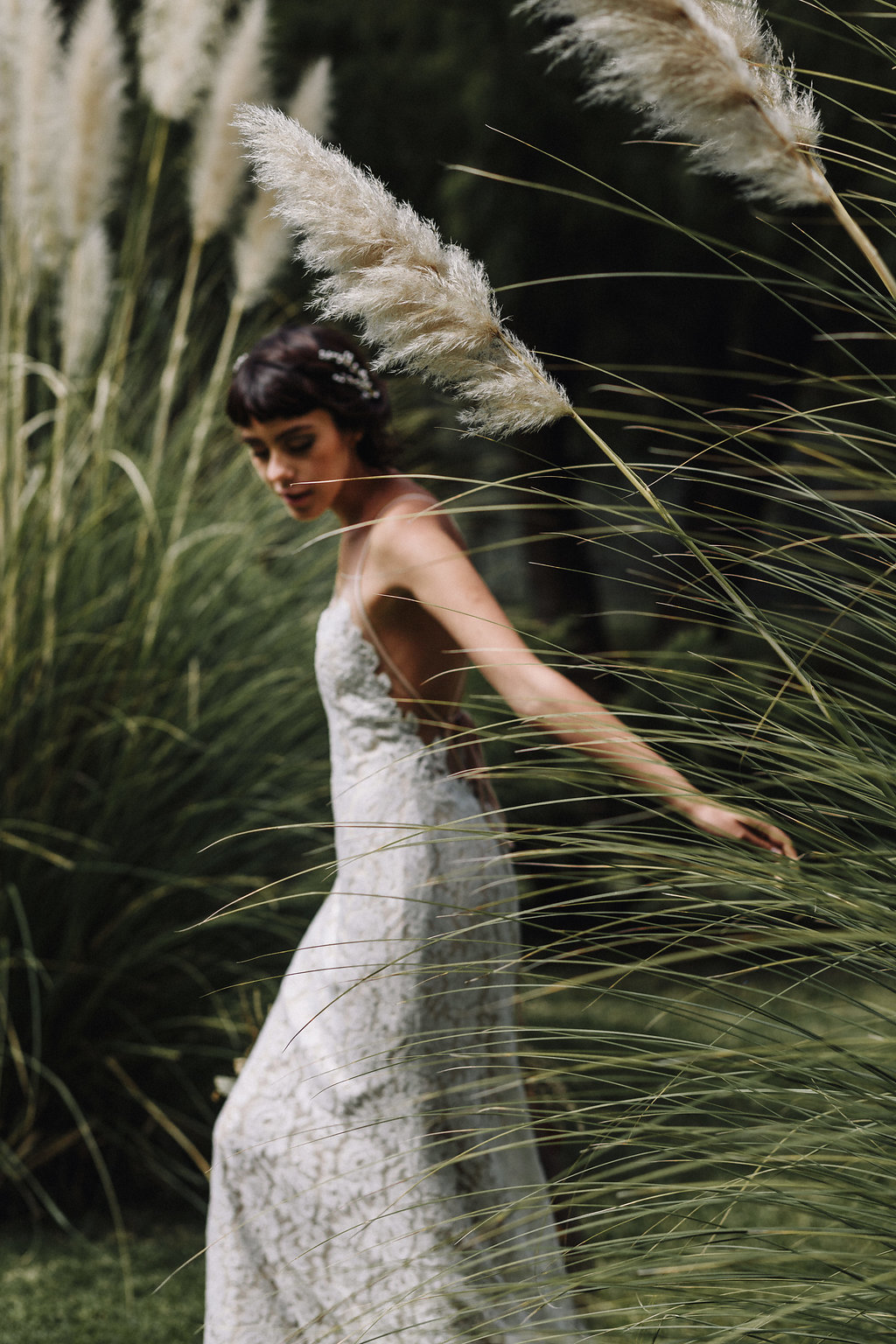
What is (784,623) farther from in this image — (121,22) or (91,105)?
(121,22)

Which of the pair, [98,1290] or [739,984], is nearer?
[739,984]

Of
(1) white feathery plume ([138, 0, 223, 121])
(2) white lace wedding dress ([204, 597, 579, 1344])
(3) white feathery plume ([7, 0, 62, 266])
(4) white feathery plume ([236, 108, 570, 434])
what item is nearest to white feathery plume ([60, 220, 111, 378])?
(3) white feathery plume ([7, 0, 62, 266])

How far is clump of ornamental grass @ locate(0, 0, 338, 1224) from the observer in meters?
3.32

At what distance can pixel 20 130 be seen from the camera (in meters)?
3.43

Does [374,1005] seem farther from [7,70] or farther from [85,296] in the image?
[7,70]

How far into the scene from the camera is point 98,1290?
3.07 metres

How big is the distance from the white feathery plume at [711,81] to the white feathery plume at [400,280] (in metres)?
0.22

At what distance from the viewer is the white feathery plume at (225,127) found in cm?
341

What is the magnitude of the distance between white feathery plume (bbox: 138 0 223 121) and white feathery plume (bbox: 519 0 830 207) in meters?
2.65

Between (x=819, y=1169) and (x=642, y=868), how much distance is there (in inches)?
11.5

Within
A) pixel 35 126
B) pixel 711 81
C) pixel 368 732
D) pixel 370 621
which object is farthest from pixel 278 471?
pixel 35 126

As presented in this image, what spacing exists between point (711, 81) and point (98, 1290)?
121 inches

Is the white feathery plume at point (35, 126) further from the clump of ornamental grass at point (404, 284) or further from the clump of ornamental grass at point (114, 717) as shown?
the clump of ornamental grass at point (404, 284)

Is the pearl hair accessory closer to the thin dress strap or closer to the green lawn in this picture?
the thin dress strap
